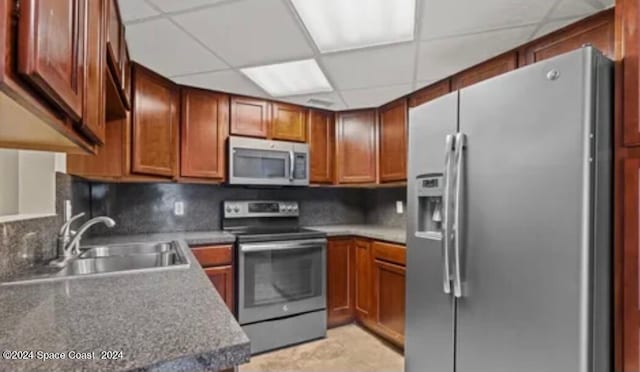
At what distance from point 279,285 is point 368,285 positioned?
0.79 metres

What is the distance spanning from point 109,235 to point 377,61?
93.6 inches

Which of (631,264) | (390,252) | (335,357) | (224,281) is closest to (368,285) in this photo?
(390,252)

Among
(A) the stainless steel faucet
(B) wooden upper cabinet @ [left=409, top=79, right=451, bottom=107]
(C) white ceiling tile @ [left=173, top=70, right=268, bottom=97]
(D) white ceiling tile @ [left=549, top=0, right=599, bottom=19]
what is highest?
(D) white ceiling tile @ [left=549, top=0, right=599, bottom=19]

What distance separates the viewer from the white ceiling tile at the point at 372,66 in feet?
6.76

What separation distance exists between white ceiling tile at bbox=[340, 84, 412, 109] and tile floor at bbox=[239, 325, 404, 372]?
209 cm

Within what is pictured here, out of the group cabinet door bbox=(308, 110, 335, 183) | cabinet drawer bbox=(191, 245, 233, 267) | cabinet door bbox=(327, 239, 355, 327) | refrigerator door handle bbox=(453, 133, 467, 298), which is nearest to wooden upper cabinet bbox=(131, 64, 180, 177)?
cabinet drawer bbox=(191, 245, 233, 267)

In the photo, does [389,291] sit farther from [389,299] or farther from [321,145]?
[321,145]

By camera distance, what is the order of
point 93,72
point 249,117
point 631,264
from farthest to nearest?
point 249,117 → point 631,264 → point 93,72

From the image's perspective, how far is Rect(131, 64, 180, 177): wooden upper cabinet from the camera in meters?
2.35

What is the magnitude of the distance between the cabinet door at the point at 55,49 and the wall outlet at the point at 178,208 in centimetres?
228

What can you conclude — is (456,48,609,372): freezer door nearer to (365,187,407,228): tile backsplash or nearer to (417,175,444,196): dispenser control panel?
(417,175,444,196): dispenser control panel

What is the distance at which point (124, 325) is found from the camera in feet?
2.57

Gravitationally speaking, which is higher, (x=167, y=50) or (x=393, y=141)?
(x=167, y=50)

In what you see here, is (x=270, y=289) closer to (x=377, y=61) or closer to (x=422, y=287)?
(x=422, y=287)
